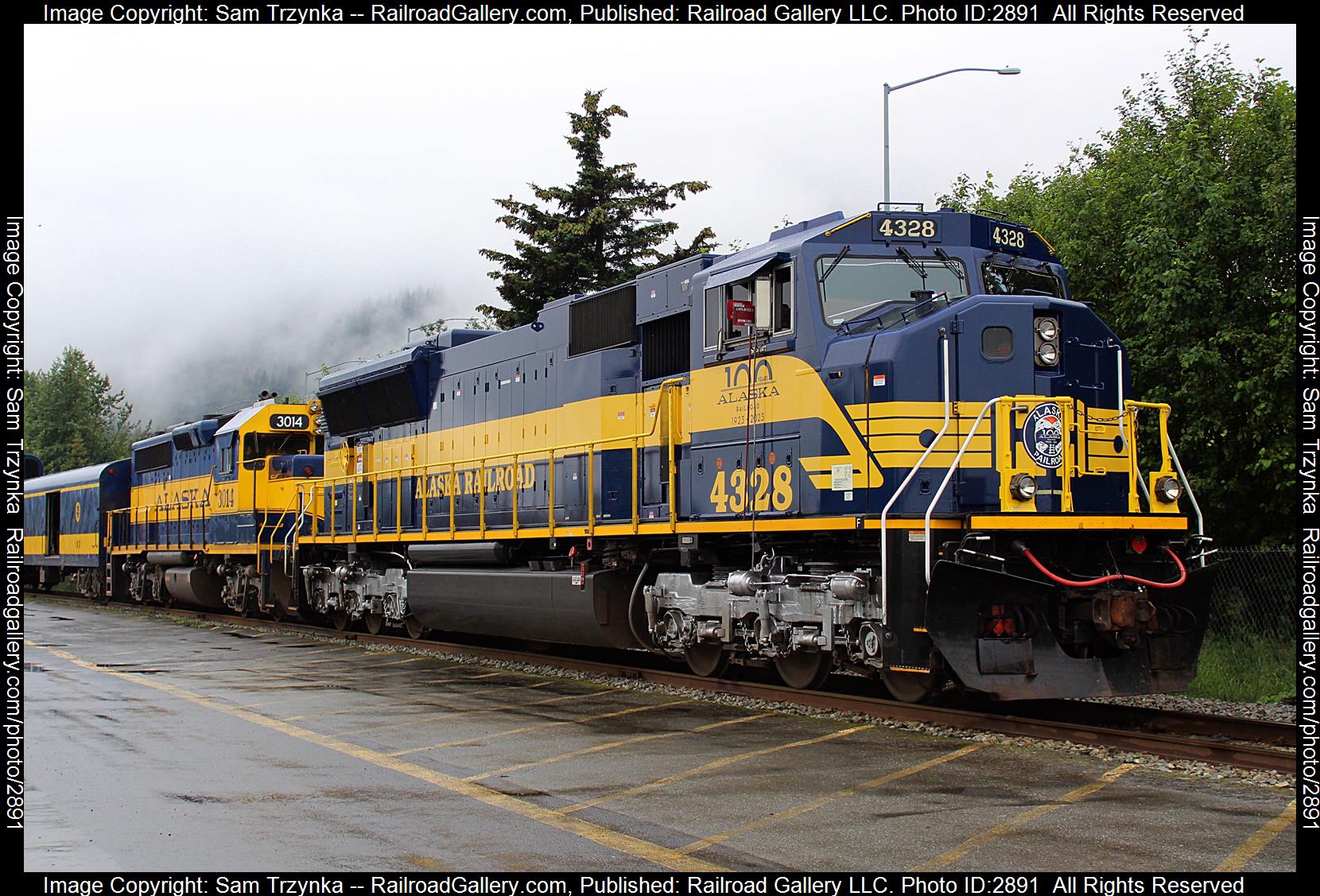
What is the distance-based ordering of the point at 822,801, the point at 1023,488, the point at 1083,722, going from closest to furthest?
the point at 822,801 → the point at 1023,488 → the point at 1083,722

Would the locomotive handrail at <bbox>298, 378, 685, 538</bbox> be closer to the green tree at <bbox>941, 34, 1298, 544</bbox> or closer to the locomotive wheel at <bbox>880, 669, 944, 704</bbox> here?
the locomotive wheel at <bbox>880, 669, 944, 704</bbox>

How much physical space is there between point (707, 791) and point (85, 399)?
7787cm

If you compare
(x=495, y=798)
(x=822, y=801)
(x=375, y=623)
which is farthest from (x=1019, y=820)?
(x=375, y=623)

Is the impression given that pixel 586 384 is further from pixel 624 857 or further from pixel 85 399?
pixel 85 399

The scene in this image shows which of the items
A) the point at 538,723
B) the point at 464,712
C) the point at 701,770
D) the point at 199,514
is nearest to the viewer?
the point at 701,770

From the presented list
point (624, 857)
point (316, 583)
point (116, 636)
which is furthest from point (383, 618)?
Result: point (624, 857)

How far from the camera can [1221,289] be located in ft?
52.0

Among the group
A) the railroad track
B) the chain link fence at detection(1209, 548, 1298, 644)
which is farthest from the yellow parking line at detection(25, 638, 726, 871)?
the chain link fence at detection(1209, 548, 1298, 644)

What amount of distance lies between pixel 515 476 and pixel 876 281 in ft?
20.2

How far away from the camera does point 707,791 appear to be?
26.0ft

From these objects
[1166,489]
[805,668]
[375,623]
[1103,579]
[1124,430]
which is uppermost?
[1124,430]

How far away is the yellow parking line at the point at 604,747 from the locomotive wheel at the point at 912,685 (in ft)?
3.61

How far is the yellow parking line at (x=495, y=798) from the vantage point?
6.28 m

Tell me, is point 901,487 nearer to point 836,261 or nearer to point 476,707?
point 836,261
